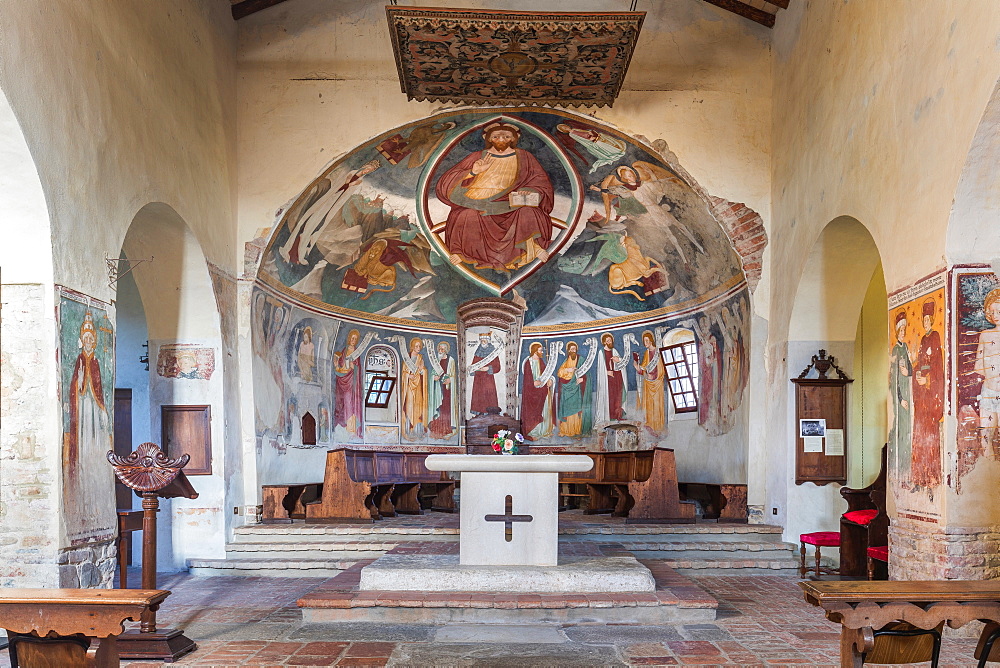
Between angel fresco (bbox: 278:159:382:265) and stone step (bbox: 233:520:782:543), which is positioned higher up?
angel fresco (bbox: 278:159:382:265)

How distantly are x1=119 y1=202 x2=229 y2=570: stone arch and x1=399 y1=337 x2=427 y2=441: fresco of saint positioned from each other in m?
4.85

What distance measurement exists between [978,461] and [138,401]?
10773 mm

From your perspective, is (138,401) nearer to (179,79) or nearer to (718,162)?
(179,79)

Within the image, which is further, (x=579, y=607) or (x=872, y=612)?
(x=579, y=607)

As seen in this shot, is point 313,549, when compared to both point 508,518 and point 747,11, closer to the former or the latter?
point 508,518

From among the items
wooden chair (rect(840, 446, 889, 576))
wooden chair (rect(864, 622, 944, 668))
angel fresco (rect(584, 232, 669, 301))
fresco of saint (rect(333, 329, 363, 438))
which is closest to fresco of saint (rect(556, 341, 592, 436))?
angel fresco (rect(584, 232, 669, 301))

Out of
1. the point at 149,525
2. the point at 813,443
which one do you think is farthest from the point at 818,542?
the point at 149,525

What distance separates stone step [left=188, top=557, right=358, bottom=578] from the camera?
32.3 ft

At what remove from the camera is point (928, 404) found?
7059mm

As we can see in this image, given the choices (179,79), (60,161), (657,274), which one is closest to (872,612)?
(60,161)

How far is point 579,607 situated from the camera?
7.05m

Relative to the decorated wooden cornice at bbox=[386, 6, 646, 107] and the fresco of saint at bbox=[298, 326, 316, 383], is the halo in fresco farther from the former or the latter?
the decorated wooden cornice at bbox=[386, 6, 646, 107]

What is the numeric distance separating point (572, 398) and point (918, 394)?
8.44 m

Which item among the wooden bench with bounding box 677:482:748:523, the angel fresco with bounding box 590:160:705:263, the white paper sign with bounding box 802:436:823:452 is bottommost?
the wooden bench with bounding box 677:482:748:523
